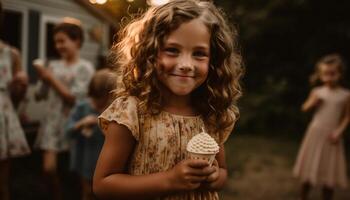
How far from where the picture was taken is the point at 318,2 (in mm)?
11977

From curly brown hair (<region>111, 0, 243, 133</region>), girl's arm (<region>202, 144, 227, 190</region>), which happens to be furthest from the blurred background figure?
girl's arm (<region>202, 144, 227, 190</region>)

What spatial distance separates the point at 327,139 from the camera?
222 inches

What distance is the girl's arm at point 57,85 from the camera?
14.3 feet

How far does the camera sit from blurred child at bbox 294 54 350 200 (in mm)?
5535

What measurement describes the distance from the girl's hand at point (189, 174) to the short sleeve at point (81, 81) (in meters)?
3.02

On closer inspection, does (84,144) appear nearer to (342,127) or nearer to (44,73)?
(44,73)

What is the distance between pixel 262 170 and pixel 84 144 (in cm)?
509

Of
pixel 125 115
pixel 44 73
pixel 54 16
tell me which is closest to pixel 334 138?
pixel 44 73

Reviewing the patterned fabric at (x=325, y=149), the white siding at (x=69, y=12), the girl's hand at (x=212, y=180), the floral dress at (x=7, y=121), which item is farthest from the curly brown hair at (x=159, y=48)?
the white siding at (x=69, y=12)

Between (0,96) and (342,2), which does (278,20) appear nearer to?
(342,2)

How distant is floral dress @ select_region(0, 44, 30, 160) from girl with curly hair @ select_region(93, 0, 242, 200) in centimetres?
221

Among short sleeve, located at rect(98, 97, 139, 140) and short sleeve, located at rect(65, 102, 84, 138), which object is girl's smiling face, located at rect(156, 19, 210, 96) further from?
short sleeve, located at rect(65, 102, 84, 138)

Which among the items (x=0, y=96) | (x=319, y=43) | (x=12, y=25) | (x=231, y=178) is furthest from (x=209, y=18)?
(x=319, y=43)

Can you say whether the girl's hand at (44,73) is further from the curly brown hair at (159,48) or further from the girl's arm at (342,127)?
the girl's arm at (342,127)
